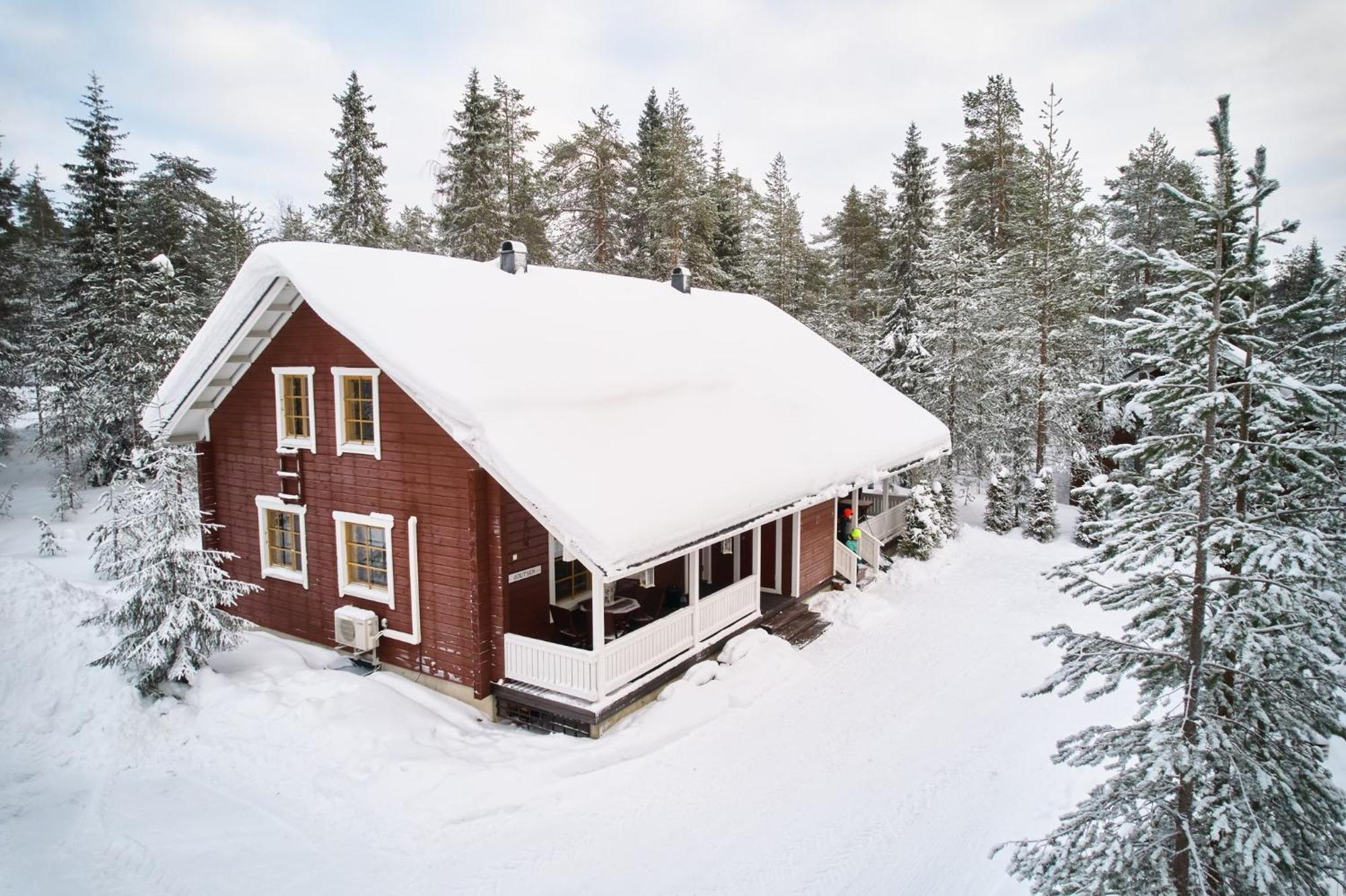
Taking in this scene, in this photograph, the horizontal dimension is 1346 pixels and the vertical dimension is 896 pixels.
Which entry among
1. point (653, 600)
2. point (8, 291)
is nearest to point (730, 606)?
point (653, 600)

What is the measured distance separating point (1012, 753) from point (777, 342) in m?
12.2

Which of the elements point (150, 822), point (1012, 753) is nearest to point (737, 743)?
point (1012, 753)

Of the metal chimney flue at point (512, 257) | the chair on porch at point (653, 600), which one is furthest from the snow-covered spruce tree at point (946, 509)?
the metal chimney flue at point (512, 257)

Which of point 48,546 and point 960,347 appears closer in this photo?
point 48,546

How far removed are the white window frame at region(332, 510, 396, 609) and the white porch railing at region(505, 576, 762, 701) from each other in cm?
238

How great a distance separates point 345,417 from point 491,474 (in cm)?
400

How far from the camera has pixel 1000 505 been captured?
74.7 feet

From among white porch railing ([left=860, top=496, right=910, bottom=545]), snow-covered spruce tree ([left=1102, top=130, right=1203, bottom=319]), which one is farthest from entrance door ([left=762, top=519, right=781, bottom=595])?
snow-covered spruce tree ([left=1102, top=130, right=1203, bottom=319])

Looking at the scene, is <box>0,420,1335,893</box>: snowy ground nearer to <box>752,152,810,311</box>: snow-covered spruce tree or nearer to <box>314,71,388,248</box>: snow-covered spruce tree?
<box>314,71,388,248</box>: snow-covered spruce tree

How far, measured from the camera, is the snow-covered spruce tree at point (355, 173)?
27.8 metres

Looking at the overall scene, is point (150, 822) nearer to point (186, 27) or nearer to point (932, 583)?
point (932, 583)

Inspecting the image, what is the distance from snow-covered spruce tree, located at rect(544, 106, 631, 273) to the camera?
29.4 m

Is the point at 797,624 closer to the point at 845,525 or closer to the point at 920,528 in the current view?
the point at 845,525

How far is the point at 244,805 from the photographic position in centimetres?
770
